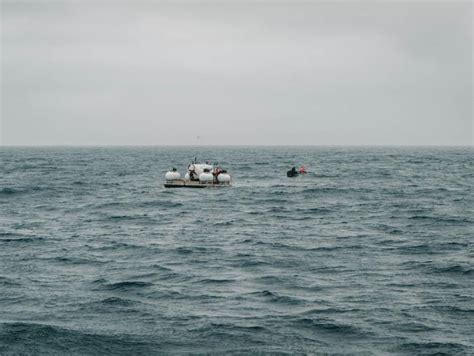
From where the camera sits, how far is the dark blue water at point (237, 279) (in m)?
18.1

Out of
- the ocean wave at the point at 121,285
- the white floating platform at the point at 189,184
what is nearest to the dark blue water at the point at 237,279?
the ocean wave at the point at 121,285

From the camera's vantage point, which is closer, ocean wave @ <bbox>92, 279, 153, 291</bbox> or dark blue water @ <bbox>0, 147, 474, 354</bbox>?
dark blue water @ <bbox>0, 147, 474, 354</bbox>

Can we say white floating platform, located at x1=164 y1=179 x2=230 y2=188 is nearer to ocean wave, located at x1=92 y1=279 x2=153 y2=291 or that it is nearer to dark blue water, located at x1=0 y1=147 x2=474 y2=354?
dark blue water, located at x1=0 y1=147 x2=474 y2=354

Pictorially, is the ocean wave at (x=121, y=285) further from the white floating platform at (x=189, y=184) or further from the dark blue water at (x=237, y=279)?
the white floating platform at (x=189, y=184)

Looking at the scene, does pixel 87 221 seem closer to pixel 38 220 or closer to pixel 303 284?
pixel 38 220

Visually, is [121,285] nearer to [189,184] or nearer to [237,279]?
[237,279]

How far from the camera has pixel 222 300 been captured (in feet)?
73.0

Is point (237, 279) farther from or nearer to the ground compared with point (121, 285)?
farther from the ground

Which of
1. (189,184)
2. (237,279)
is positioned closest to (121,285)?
(237,279)

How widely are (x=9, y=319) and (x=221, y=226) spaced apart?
75.9 feet

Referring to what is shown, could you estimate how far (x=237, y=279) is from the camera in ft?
83.9

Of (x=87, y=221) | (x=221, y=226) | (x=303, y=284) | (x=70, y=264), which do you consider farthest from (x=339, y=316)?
(x=87, y=221)

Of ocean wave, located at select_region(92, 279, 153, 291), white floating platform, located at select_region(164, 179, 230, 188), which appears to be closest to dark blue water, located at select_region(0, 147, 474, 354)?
ocean wave, located at select_region(92, 279, 153, 291)

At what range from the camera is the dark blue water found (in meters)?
18.1
